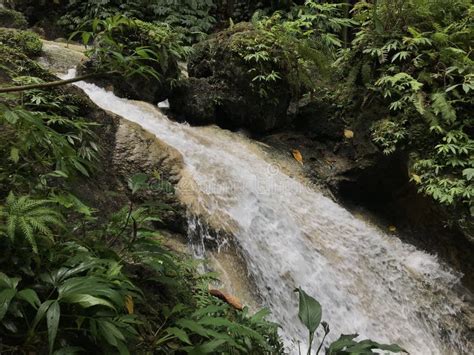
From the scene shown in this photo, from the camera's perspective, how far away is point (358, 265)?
17.1ft

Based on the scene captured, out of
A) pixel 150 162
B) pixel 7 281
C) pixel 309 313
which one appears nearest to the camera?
pixel 7 281

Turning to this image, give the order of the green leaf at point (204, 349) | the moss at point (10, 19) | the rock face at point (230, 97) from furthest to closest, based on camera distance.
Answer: the moss at point (10, 19), the rock face at point (230, 97), the green leaf at point (204, 349)

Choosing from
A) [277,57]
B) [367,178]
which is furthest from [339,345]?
[277,57]

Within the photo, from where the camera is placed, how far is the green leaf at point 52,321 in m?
1.42

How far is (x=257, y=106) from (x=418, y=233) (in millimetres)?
3541

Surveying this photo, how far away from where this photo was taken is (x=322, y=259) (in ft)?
16.3

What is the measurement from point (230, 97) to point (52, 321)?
637cm

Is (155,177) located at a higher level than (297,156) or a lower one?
higher

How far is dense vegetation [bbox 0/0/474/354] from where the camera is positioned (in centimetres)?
173

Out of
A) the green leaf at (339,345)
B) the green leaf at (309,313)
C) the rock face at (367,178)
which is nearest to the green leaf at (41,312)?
the green leaf at (309,313)

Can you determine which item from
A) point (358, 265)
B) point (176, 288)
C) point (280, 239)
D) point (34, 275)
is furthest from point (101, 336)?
point (358, 265)

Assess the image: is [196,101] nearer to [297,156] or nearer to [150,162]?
[297,156]

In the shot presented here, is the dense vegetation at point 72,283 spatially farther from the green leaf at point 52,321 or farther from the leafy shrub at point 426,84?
the leafy shrub at point 426,84

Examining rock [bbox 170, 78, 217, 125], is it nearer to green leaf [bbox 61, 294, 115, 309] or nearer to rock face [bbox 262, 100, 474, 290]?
rock face [bbox 262, 100, 474, 290]
